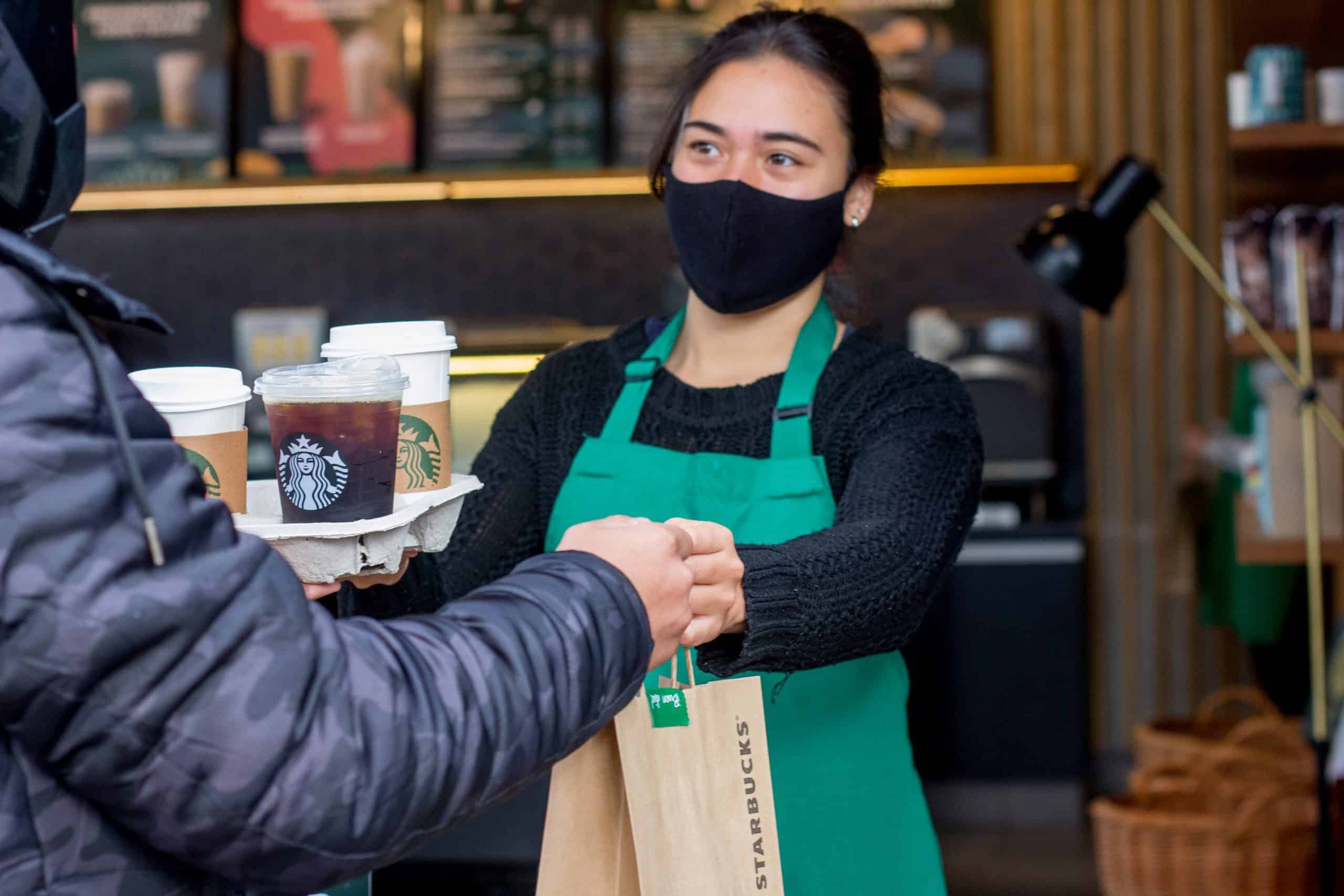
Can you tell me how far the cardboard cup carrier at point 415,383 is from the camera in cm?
111

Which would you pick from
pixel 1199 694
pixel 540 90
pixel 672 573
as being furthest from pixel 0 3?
pixel 1199 694

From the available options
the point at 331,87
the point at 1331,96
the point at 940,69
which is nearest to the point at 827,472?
the point at 1331,96

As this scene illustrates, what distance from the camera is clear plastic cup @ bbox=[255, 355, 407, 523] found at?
3.24 ft

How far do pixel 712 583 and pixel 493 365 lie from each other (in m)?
2.92

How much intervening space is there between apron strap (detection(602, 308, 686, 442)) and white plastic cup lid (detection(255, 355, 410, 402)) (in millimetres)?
643

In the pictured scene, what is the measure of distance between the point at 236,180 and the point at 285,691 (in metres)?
4.41

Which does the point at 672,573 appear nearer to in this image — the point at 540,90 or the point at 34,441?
the point at 34,441

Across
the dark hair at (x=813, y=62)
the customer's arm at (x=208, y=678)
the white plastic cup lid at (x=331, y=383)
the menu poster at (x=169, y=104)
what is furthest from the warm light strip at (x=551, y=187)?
the customer's arm at (x=208, y=678)

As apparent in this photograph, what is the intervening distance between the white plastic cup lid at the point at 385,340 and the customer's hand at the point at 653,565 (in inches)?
9.2

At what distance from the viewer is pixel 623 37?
471 cm

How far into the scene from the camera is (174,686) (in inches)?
27.4

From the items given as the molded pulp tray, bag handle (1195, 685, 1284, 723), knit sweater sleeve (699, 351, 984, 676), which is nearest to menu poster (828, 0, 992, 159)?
bag handle (1195, 685, 1284, 723)

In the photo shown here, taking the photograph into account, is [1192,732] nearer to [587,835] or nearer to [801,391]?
[801,391]

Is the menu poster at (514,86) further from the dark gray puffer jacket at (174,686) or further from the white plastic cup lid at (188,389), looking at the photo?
the dark gray puffer jacket at (174,686)
